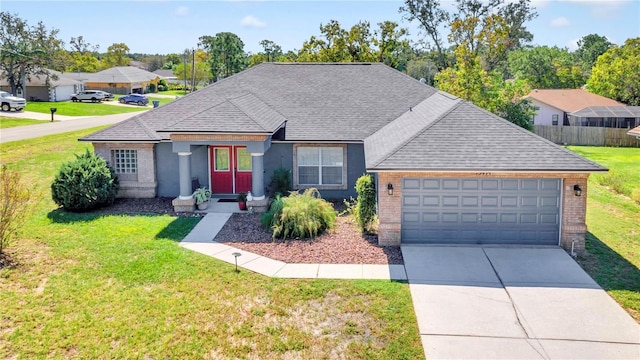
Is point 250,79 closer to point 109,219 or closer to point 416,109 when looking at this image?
point 416,109

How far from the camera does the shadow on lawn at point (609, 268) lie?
11.7 m

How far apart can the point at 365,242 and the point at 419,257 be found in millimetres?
1825

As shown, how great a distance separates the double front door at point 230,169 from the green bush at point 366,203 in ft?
20.3

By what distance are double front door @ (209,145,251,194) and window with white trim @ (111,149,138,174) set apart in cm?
287

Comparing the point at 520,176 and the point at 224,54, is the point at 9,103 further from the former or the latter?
the point at 520,176

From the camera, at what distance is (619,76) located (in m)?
50.1

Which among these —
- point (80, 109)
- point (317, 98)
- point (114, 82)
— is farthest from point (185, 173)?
point (114, 82)

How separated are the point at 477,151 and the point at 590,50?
297ft

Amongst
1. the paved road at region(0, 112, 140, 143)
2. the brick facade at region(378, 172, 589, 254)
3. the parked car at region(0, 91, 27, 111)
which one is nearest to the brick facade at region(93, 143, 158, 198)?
the brick facade at region(378, 172, 589, 254)

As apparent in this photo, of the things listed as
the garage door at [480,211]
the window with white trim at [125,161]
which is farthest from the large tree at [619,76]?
the window with white trim at [125,161]

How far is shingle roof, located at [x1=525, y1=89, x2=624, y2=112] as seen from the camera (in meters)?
45.5

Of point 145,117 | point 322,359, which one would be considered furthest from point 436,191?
point 145,117

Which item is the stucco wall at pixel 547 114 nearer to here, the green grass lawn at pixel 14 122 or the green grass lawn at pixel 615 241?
the green grass lawn at pixel 615 241

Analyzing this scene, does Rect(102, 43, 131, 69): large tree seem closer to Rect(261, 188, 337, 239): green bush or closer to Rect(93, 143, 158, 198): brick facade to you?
Rect(93, 143, 158, 198): brick facade
